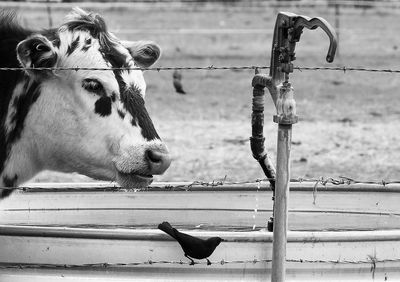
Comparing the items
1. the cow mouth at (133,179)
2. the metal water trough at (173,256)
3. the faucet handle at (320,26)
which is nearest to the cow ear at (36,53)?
the cow mouth at (133,179)

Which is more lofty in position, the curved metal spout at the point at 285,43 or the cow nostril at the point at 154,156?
the curved metal spout at the point at 285,43

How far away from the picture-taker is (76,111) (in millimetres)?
3975

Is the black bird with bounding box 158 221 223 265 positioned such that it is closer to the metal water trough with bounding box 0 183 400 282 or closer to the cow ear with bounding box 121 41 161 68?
the metal water trough with bounding box 0 183 400 282

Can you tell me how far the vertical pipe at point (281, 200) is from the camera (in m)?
3.55

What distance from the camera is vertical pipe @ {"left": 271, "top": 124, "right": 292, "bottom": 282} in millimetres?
3547

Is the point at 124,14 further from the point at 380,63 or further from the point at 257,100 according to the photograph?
the point at 257,100

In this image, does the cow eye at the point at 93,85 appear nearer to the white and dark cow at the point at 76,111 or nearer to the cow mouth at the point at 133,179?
the white and dark cow at the point at 76,111

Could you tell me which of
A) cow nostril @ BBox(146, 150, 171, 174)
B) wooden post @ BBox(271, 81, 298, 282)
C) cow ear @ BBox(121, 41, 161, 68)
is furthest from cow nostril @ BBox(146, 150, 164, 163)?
cow ear @ BBox(121, 41, 161, 68)

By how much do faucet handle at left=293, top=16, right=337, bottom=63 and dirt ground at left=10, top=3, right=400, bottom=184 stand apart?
9.59ft

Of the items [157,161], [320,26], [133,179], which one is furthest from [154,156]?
[320,26]

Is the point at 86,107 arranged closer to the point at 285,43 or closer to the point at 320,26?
the point at 285,43

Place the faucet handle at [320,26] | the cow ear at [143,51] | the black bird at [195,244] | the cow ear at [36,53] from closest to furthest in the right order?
the faucet handle at [320,26]
the black bird at [195,244]
the cow ear at [36,53]
the cow ear at [143,51]

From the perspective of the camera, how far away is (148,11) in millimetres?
25281

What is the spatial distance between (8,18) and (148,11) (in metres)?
21.2
